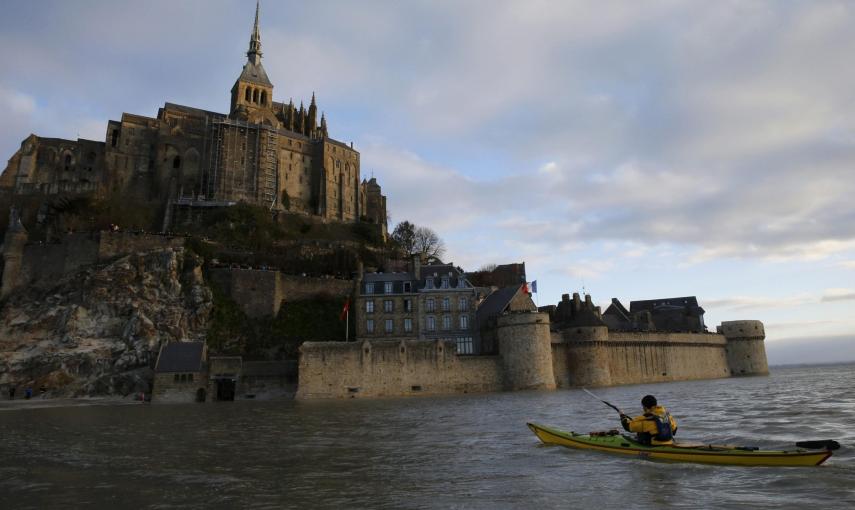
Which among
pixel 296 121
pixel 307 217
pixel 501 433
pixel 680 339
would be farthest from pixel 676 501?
pixel 296 121

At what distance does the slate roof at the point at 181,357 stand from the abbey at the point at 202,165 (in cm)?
2744

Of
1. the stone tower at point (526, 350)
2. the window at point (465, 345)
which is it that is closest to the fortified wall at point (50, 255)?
the window at point (465, 345)

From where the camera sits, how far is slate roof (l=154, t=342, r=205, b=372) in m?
40.0

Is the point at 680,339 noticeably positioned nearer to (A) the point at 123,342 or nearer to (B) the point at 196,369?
(B) the point at 196,369

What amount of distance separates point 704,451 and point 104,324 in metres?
42.3

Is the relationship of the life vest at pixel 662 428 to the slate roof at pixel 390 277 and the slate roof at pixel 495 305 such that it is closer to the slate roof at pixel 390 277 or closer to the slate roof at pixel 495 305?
the slate roof at pixel 495 305

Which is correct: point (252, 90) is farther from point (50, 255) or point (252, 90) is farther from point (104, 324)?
point (104, 324)

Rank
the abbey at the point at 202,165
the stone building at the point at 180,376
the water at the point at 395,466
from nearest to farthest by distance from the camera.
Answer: the water at the point at 395,466
the stone building at the point at 180,376
the abbey at the point at 202,165

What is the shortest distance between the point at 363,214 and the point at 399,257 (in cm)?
1550

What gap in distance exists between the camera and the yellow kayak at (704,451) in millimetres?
12977

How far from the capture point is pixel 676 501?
10.6 metres

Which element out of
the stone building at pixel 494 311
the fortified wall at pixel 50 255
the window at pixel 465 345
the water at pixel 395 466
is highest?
the fortified wall at pixel 50 255

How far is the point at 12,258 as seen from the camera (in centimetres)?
4834

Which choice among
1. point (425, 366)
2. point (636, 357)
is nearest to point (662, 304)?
point (636, 357)
